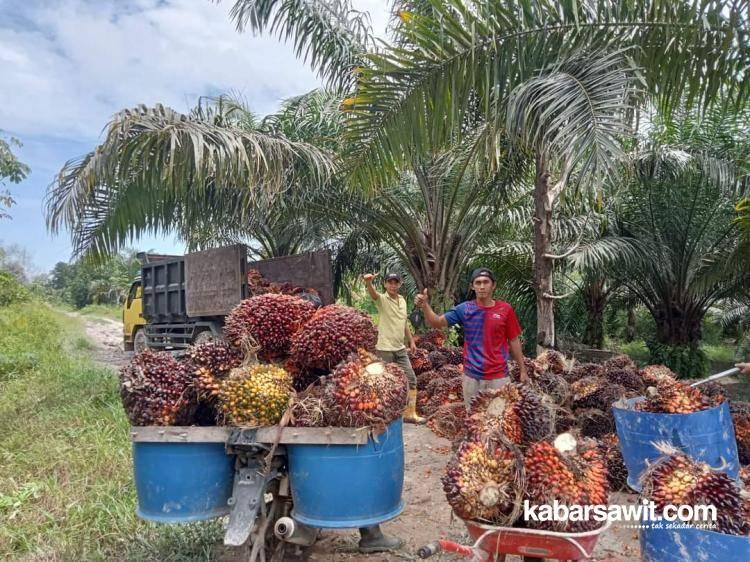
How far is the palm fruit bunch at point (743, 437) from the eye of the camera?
173 inches

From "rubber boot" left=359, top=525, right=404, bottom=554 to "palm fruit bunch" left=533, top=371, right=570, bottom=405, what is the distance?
8.32ft

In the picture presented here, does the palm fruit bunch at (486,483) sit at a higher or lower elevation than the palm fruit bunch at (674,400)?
lower

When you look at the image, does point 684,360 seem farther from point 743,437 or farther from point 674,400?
point 674,400

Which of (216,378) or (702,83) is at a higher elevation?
(702,83)

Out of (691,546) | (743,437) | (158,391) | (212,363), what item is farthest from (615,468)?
(158,391)

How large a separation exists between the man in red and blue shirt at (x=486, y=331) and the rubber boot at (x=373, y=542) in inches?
53.1

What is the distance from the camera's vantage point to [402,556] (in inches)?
129

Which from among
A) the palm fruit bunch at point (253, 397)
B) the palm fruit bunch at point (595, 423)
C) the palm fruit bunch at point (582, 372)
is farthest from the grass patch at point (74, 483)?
the palm fruit bunch at point (582, 372)

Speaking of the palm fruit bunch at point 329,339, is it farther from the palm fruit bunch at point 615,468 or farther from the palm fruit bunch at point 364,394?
the palm fruit bunch at point 615,468

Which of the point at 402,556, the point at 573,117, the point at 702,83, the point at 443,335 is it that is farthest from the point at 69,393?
the point at 702,83

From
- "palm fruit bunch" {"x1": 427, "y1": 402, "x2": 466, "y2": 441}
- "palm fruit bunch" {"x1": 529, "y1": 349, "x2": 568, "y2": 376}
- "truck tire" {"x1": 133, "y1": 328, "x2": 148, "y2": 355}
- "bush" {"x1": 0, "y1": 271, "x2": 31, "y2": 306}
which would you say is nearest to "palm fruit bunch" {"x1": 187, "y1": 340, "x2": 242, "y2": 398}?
"palm fruit bunch" {"x1": 427, "y1": 402, "x2": 466, "y2": 441}

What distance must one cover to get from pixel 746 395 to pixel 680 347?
57.4 inches

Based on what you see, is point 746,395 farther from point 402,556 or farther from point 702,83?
point 402,556

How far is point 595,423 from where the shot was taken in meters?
5.04
